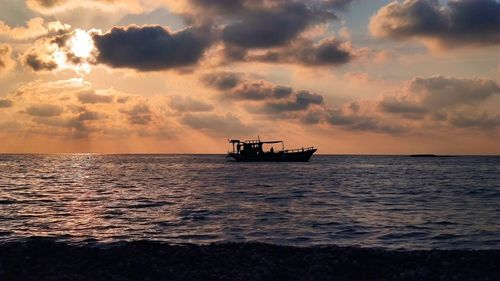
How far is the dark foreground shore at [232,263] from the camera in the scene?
1111 centimetres

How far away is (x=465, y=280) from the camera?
10.6m

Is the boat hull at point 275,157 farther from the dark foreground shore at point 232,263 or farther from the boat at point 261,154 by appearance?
the dark foreground shore at point 232,263

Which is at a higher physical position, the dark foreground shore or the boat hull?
the boat hull

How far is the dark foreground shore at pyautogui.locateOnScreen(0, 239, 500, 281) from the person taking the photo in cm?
1111

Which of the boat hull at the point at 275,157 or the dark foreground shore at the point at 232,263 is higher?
the boat hull at the point at 275,157

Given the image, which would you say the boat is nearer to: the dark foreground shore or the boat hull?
the boat hull

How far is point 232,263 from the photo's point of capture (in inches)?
476

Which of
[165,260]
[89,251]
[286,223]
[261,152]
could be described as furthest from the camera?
[261,152]

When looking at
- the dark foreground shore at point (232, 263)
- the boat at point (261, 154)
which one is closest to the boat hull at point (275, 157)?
the boat at point (261, 154)

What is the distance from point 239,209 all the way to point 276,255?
16.4m

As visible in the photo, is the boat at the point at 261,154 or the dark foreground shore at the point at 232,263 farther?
the boat at the point at 261,154

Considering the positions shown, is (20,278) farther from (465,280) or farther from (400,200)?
(400,200)

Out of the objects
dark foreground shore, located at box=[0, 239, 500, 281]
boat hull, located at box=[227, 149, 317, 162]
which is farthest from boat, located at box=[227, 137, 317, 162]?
dark foreground shore, located at box=[0, 239, 500, 281]

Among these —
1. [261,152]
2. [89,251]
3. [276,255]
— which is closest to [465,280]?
[276,255]
